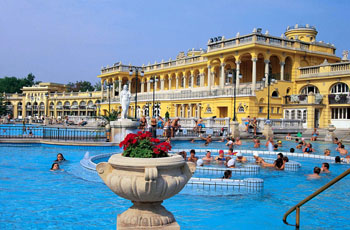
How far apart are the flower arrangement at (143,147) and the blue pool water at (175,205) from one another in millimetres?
2279

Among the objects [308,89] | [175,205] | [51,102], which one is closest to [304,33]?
[308,89]

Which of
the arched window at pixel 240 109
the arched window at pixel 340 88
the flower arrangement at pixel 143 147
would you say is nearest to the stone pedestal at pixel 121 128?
the flower arrangement at pixel 143 147

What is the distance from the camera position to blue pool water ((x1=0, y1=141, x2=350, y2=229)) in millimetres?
6676

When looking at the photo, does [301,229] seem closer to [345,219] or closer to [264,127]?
[345,219]

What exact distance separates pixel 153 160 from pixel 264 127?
80.8ft

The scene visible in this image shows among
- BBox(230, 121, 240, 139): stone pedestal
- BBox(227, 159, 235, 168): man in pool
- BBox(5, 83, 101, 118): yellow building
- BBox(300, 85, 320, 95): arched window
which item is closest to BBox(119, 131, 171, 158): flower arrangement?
BBox(227, 159, 235, 168): man in pool

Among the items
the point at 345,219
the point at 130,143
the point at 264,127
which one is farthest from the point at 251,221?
the point at 264,127

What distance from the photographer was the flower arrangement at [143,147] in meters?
4.63

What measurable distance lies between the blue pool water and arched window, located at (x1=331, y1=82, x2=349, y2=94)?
23865 millimetres

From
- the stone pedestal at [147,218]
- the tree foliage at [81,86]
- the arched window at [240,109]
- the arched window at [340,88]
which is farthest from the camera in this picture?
the tree foliage at [81,86]

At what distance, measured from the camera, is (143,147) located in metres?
4.73

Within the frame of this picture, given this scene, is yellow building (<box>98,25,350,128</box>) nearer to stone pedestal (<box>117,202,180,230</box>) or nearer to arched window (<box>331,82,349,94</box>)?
arched window (<box>331,82,349,94</box>)

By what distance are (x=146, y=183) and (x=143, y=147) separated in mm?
660

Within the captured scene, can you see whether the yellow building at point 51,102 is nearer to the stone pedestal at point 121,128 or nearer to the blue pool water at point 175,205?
the stone pedestal at point 121,128
